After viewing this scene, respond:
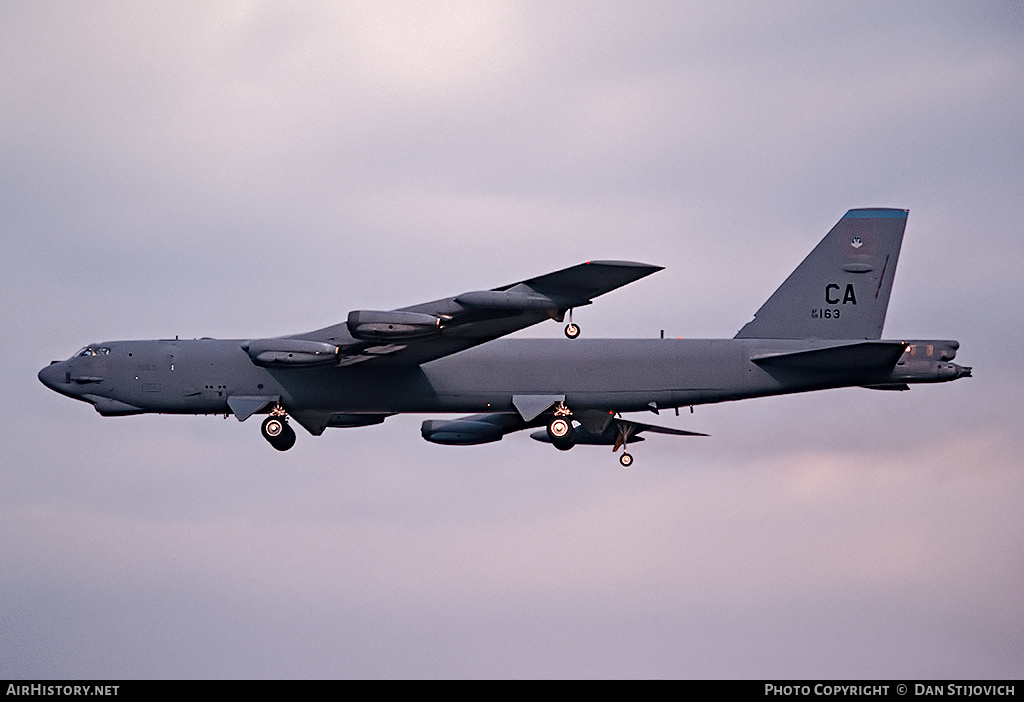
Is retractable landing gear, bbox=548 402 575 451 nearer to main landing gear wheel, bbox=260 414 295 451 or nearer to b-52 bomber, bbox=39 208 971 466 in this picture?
b-52 bomber, bbox=39 208 971 466

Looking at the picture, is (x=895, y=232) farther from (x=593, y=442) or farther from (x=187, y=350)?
(x=187, y=350)

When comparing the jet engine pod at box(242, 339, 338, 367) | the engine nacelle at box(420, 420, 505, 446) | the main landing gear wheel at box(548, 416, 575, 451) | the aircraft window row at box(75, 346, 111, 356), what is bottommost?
the main landing gear wheel at box(548, 416, 575, 451)

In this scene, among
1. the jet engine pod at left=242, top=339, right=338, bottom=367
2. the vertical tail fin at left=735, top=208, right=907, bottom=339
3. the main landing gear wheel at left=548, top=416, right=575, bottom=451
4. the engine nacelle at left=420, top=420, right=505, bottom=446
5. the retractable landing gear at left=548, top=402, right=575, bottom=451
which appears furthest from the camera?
the engine nacelle at left=420, top=420, right=505, bottom=446

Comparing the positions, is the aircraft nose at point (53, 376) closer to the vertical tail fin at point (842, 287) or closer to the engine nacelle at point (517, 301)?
the engine nacelle at point (517, 301)

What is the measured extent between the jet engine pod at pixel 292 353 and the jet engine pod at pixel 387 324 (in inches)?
87.2

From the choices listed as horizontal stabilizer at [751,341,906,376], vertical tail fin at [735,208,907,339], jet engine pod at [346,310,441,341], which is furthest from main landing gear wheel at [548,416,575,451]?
jet engine pod at [346,310,441,341]

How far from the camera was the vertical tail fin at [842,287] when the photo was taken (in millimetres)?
45344

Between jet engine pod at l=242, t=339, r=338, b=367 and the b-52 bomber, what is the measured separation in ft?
0.12

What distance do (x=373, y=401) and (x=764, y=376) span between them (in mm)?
10605

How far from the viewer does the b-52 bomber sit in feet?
142

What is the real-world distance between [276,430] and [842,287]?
16.2 meters
